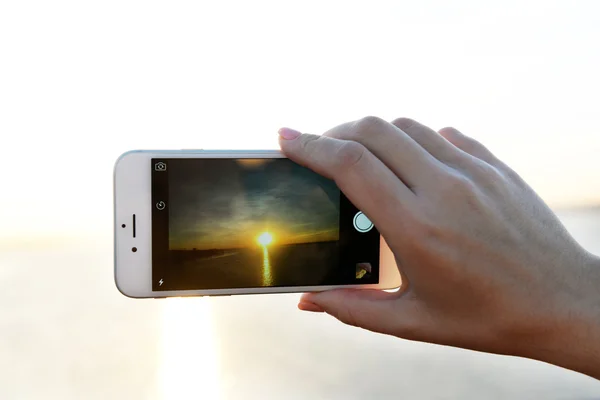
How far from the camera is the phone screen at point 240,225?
1229 mm

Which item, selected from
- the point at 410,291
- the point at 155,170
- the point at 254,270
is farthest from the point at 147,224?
the point at 410,291

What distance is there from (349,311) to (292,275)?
21 centimetres

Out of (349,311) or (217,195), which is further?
(217,195)

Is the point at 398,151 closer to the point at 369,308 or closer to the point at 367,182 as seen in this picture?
the point at 367,182

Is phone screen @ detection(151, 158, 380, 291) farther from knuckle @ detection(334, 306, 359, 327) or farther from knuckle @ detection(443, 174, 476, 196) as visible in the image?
knuckle @ detection(443, 174, 476, 196)

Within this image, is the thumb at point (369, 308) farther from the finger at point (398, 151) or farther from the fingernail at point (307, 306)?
the finger at point (398, 151)

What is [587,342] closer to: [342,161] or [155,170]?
[342,161]

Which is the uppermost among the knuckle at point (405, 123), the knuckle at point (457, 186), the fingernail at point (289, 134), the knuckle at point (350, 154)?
the knuckle at point (405, 123)

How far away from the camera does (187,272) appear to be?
1233 mm

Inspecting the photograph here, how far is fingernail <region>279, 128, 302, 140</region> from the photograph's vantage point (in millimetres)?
1112

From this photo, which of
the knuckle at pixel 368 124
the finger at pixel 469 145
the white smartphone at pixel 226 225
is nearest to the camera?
the knuckle at pixel 368 124

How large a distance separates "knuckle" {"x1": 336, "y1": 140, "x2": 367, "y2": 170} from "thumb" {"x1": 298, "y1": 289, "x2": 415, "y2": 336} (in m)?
0.25

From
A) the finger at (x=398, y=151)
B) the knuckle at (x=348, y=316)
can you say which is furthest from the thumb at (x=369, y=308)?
the finger at (x=398, y=151)

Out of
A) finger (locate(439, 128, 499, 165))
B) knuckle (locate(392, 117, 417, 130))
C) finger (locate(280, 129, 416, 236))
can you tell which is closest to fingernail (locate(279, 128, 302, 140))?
finger (locate(280, 129, 416, 236))
